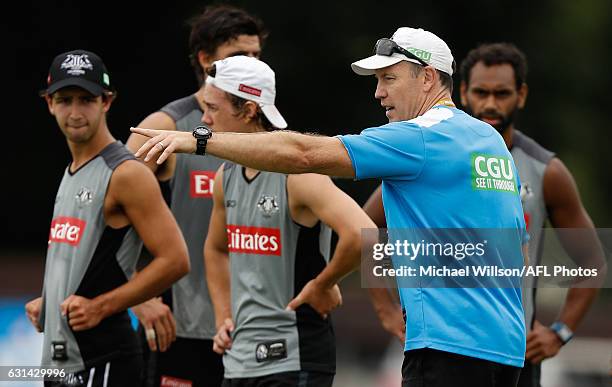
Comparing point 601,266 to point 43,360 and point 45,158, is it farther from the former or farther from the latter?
point 45,158

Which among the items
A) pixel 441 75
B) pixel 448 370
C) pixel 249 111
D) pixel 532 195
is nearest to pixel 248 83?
pixel 249 111

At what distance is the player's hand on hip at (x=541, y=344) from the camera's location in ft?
26.1

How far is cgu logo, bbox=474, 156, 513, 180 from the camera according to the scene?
5.75 m

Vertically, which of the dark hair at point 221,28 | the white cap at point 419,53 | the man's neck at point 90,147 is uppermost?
the dark hair at point 221,28

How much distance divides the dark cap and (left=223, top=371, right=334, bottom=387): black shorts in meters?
1.79

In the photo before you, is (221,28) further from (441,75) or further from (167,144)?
(167,144)

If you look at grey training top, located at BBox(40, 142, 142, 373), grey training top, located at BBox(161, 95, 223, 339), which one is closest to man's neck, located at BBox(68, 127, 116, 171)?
grey training top, located at BBox(40, 142, 142, 373)

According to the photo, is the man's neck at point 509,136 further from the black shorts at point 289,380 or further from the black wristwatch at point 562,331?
the black shorts at point 289,380

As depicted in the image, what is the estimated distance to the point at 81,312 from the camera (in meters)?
6.99

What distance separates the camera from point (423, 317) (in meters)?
5.67

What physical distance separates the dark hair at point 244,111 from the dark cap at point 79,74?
2.46ft

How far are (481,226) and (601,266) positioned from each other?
278cm

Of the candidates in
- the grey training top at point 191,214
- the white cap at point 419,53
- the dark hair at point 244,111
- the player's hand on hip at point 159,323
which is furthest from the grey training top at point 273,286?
the white cap at point 419,53

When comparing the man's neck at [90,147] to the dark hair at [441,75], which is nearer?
the dark hair at [441,75]
